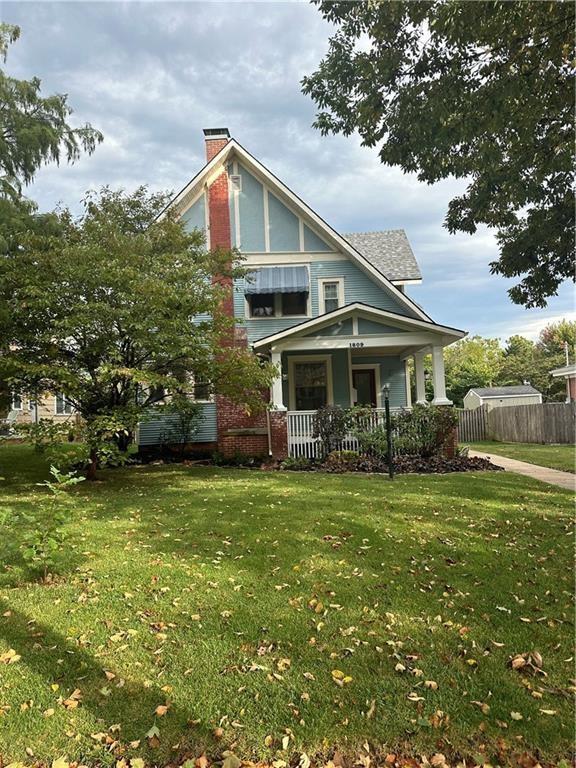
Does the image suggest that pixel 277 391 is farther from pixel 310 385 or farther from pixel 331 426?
pixel 310 385

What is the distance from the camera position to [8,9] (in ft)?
28.2

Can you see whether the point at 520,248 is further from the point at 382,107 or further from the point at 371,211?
the point at 371,211

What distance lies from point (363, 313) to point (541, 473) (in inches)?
223

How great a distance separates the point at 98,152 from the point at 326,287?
7548 mm

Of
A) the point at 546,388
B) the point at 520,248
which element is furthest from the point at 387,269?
the point at 546,388

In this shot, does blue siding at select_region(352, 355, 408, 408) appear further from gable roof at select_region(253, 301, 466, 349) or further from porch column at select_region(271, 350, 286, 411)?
porch column at select_region(271, 350, 286, 411)

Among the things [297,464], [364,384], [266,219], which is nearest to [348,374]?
[364,384]

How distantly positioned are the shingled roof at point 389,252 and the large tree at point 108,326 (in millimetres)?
8903

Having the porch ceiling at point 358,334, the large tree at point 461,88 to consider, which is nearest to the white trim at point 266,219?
the porch ceiling at point 358,334

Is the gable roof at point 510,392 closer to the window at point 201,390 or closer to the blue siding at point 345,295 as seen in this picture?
the blue siding at point 345,295

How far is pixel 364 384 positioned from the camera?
54.4ft

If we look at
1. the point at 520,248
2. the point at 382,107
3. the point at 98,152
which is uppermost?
the point at 98,152

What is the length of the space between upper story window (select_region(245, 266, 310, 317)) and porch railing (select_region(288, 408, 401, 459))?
415 centimetres

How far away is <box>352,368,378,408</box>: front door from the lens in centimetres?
1648
